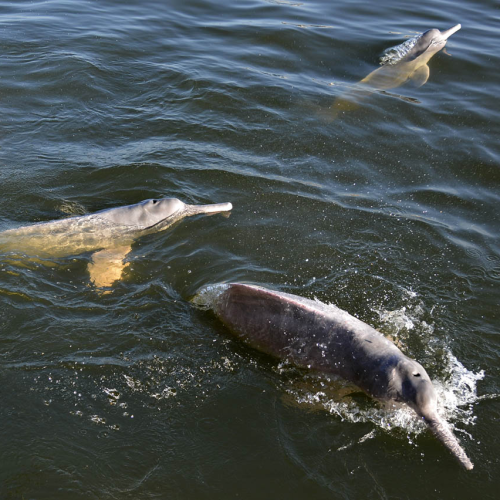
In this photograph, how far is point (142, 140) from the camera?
1052 cm

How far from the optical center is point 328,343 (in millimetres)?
5746

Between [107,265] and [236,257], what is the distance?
169 centimetres

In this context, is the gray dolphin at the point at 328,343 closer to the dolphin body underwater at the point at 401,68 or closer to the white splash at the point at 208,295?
the white splash at the point at 208,295

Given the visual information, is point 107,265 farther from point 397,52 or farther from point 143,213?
point 397,52

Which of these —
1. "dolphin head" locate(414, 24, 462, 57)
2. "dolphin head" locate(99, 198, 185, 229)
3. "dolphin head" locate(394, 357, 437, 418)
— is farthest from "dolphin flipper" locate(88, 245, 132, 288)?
"dolphin head" locate(414, 24, 462, 57)

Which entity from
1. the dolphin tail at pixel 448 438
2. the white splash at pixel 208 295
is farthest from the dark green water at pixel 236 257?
the dolphin tail at pixel 448 438

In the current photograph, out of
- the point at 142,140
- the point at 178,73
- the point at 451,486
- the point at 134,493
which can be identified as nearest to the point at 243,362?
the point at 134,493

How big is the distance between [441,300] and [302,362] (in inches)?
88.6

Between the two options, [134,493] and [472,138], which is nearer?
[134,493]

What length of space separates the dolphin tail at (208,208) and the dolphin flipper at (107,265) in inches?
43.6

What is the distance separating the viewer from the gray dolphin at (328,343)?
5.29 m

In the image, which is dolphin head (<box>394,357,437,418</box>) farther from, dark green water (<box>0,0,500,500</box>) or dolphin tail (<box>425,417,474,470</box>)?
dark green water (<box>0,0,500,500</box>)

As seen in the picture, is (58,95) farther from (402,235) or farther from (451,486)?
(451,486)

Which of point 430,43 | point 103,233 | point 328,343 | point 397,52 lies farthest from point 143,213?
point 430,43
